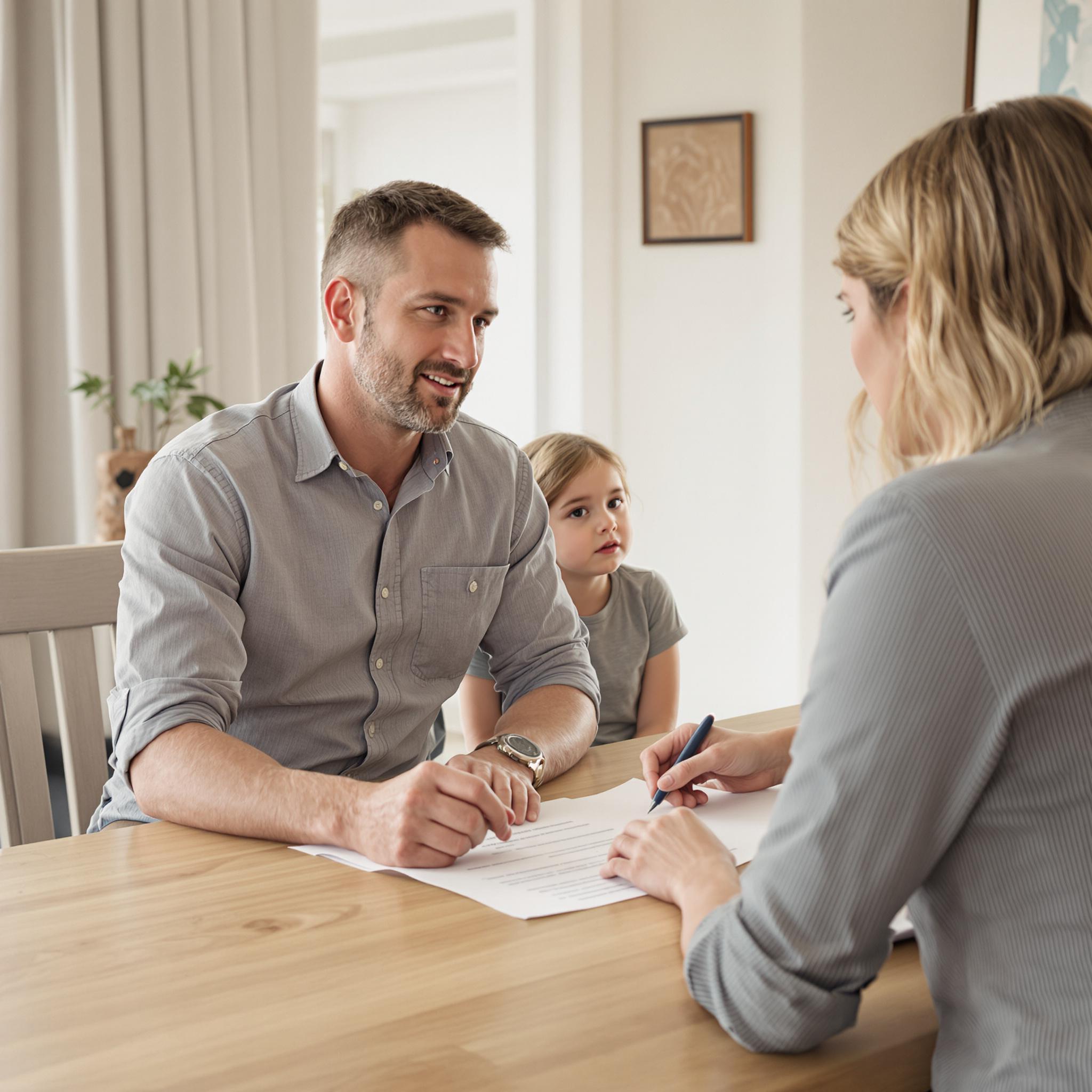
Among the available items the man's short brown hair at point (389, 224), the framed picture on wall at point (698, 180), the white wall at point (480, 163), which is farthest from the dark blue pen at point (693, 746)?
the white wall at point (480, 163)

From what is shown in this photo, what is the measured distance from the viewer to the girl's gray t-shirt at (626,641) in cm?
210

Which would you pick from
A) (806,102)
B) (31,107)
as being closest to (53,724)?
(31,107)

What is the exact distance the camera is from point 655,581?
222 cm

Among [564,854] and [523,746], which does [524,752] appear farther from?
[564,854]

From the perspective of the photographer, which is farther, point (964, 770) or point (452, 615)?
point (452, 615)

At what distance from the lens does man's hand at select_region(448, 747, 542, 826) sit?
1.21 metres

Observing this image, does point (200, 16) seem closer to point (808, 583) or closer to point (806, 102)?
point (806, 102)

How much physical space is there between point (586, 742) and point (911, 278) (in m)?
0.83

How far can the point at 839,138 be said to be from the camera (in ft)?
11.4

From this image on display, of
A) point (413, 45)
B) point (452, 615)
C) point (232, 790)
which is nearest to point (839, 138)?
point (413, 45)

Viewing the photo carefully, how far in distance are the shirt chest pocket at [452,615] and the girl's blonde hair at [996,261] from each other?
0.88 m

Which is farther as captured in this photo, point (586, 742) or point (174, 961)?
point (586, 742)

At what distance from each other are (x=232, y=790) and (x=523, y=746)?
0.32m

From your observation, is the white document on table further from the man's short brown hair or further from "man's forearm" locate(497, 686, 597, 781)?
the man's short brown hair
